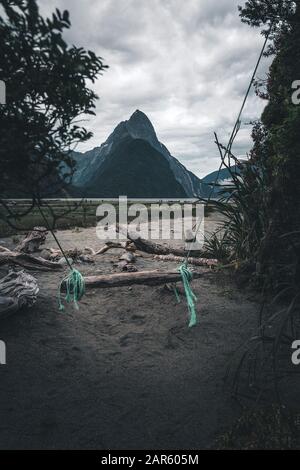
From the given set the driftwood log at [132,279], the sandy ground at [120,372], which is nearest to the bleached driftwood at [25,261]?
the sandy ground at [120,372]

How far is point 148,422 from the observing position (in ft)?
12.4

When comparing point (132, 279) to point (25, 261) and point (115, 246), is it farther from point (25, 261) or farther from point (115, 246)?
point (115, 246)

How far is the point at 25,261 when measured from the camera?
9.07m

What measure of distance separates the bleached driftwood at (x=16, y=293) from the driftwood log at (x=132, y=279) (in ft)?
4.88

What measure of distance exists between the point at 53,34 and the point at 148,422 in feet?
12.9

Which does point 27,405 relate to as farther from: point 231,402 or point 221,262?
point 221,262

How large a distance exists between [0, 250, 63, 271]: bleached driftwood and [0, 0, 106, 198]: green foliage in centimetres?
550

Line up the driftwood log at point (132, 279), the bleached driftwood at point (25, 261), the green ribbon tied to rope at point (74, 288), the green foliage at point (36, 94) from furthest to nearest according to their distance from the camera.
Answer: the bleached driftwood at point (25, 261) → the driftwood log at point (132, 279) → the green ribbon tied to rope at point (74, 288) → the green foliage at point (36, 94)

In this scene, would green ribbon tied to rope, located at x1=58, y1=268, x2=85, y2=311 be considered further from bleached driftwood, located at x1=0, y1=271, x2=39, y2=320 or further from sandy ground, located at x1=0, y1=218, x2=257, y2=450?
bleached driftwood, located at x1=0, y1=271, x2=39, y2=320

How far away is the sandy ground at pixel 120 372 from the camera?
11.8ft

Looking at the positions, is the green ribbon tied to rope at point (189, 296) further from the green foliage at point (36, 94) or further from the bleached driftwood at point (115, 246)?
the bleached driftwood at point (115, 246)

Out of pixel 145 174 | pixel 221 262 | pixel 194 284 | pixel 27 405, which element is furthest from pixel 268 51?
pixel 145 174

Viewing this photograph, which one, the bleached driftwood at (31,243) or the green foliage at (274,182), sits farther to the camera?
the bleached driftwood at (31,243)
